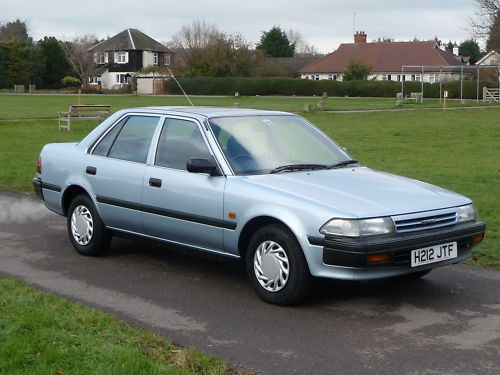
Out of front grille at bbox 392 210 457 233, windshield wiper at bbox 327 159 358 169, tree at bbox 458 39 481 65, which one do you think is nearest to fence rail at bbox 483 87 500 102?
windshield wiper at bbox 327 159 358 169

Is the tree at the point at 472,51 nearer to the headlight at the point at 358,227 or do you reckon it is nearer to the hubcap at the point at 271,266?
the hubcap at the point at 271,266

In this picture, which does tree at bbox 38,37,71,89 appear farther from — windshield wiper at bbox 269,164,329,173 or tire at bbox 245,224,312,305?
tire at bbox 245,224,312,305

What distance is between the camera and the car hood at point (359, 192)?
596 cm

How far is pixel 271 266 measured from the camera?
6207mm

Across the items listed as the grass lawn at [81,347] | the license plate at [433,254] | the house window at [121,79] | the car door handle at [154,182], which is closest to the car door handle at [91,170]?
the car door handle at [154,182]

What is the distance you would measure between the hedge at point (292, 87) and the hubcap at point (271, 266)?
65628mm

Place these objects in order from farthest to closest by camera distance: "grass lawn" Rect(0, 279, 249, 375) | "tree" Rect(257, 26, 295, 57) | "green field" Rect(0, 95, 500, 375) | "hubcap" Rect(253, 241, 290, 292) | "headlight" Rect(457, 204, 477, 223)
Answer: "tree" Rect(257, 26, 295, 57) < "headlight" Rect(457, 204, 477, 223) < "hubcap" Rect(253, 241, 290, 292) < "green field" Rect(0, 95, 500, 375) < "grass lawn" Rect(0, 279, 249, 375)

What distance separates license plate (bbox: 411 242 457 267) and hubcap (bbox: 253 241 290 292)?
0.97 m

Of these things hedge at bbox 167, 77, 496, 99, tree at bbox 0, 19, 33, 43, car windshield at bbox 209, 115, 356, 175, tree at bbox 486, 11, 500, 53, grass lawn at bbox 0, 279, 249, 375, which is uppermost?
tree at bbox 0, 19, 33, 43

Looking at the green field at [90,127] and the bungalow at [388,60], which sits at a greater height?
the bungalow at [388,60]

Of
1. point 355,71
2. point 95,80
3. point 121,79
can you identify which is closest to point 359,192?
point 355,71

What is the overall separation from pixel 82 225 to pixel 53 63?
318 feet

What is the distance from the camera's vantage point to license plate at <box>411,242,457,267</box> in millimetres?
6000

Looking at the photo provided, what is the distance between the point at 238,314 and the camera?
6.03 m
